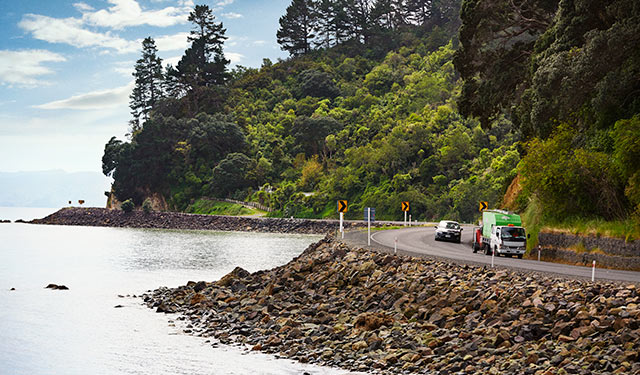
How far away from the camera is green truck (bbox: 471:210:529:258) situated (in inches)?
1371

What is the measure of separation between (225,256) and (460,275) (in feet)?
129

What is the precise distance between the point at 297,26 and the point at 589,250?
6481 inches

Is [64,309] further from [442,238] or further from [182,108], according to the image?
[182,108]

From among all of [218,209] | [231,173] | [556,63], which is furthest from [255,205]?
[556,63]

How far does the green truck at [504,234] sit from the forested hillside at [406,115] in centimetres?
232

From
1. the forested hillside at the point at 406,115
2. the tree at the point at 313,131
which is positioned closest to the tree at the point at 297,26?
the forested hillside at the point at 406,115

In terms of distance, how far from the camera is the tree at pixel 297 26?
183 meters

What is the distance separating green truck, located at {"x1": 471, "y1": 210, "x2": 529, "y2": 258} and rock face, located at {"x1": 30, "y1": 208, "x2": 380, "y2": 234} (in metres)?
43.6

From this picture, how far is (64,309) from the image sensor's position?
3344 cm

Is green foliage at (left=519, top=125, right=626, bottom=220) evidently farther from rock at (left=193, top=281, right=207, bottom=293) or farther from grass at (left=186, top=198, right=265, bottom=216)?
grass at (left=186, top=198, right=265, bottom=216)

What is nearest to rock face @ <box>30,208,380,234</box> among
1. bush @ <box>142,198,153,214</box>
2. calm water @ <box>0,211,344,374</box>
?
bush @ <box>142,198,153,214</box>

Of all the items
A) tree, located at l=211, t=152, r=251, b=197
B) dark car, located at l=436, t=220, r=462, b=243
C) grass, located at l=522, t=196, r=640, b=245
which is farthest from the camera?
tree, located at l=211, t=152, r=251, b=197

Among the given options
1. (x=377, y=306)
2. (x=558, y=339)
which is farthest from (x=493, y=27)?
(x=558, y=339)

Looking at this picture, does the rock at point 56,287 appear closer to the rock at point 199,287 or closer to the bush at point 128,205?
the rock at point 199,287
